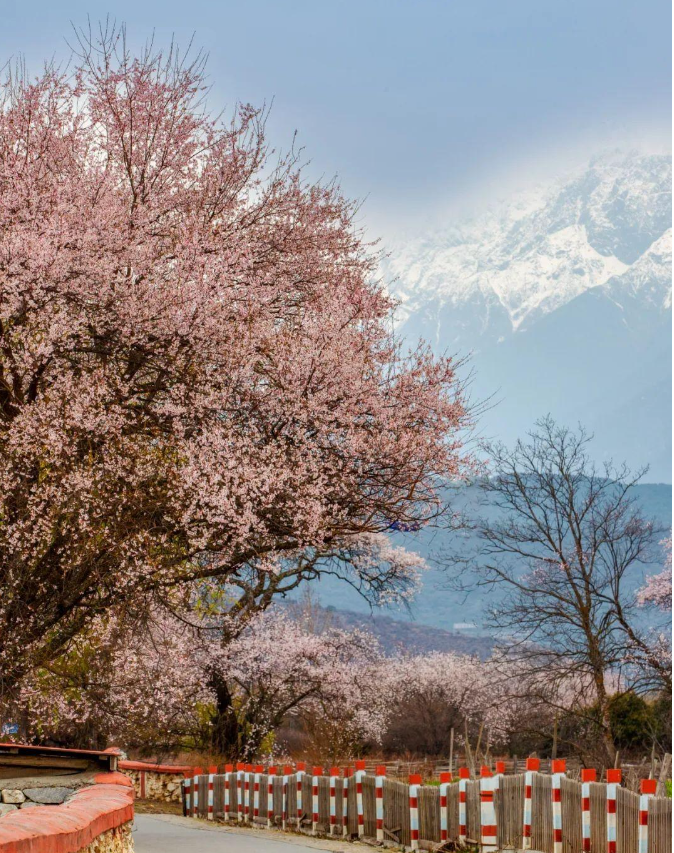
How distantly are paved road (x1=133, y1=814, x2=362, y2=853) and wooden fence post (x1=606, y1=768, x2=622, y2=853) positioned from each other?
4597 millimetres

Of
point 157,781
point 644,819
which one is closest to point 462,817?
point 644,819

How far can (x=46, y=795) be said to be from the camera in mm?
9820

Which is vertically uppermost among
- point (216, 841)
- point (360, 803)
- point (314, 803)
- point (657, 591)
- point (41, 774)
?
point (657, 591)

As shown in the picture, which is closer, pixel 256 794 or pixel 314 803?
pixel 314 803

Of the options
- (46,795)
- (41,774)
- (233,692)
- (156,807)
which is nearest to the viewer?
(46,795)

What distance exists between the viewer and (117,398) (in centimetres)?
1390

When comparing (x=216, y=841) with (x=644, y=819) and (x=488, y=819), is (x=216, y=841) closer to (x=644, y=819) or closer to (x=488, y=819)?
(x=488, y=819)

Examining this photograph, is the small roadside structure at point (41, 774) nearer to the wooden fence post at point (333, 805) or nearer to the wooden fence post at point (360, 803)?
the wooden fence post at point (360, 803)

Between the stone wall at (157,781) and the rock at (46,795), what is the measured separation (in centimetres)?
1543

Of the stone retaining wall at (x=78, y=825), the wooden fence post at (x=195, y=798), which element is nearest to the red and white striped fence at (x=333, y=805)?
the stone retaining wall at (x=78, y=825)

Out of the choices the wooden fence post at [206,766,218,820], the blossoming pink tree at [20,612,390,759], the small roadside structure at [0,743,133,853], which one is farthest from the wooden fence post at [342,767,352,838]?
the wooden fence post at [206,766,218,820]

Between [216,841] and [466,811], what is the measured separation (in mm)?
4326

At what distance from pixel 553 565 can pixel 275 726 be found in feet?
29.0

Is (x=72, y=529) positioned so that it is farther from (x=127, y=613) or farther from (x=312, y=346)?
(x=312, y=346)
